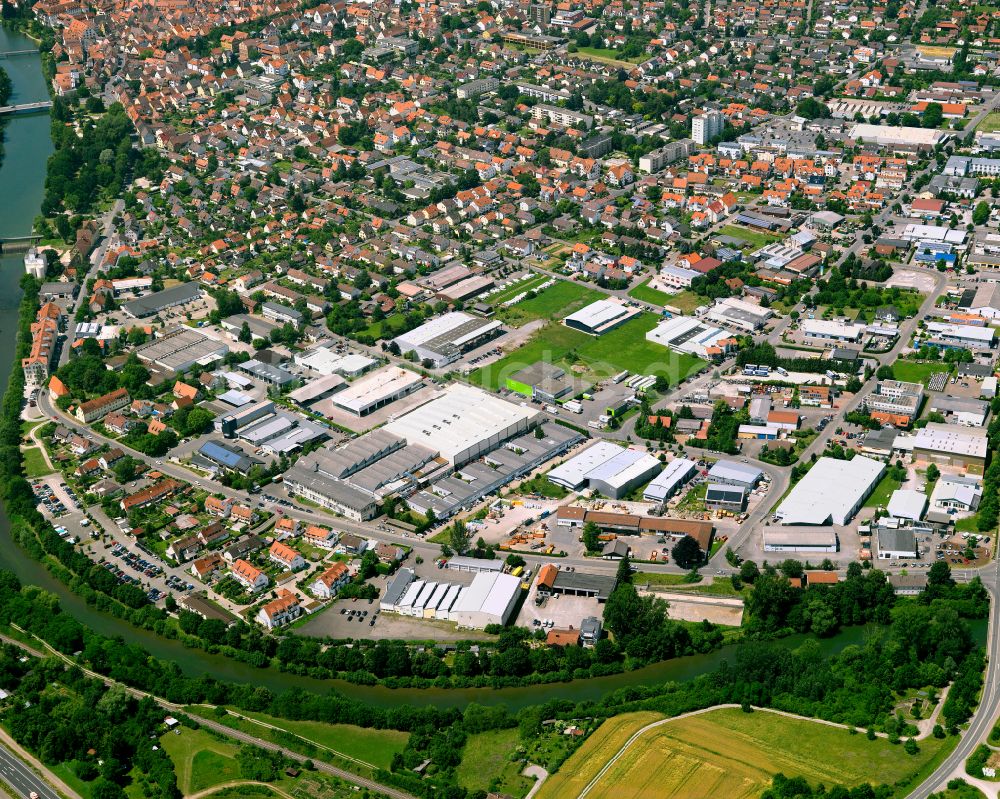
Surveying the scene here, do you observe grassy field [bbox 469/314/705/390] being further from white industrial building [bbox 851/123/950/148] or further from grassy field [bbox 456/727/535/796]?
white industrial building [bbox 851/123/950/148]

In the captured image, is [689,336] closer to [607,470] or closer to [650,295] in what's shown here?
[650,295]

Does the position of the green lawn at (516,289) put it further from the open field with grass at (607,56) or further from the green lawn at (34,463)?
the open field with grass at (607,56)

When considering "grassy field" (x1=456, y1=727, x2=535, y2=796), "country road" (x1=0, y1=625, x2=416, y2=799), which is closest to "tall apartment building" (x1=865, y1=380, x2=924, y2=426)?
"grassy field" (x1=456, y1=727, x2=535, y2=796)

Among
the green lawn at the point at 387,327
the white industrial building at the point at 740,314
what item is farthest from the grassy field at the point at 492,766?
the white industrial building at the point at 740,314

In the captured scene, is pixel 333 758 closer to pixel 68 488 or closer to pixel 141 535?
pixel 141 535

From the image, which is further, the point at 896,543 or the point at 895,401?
the point at 895,401

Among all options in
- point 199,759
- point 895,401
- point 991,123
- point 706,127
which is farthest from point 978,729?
point 991,123
